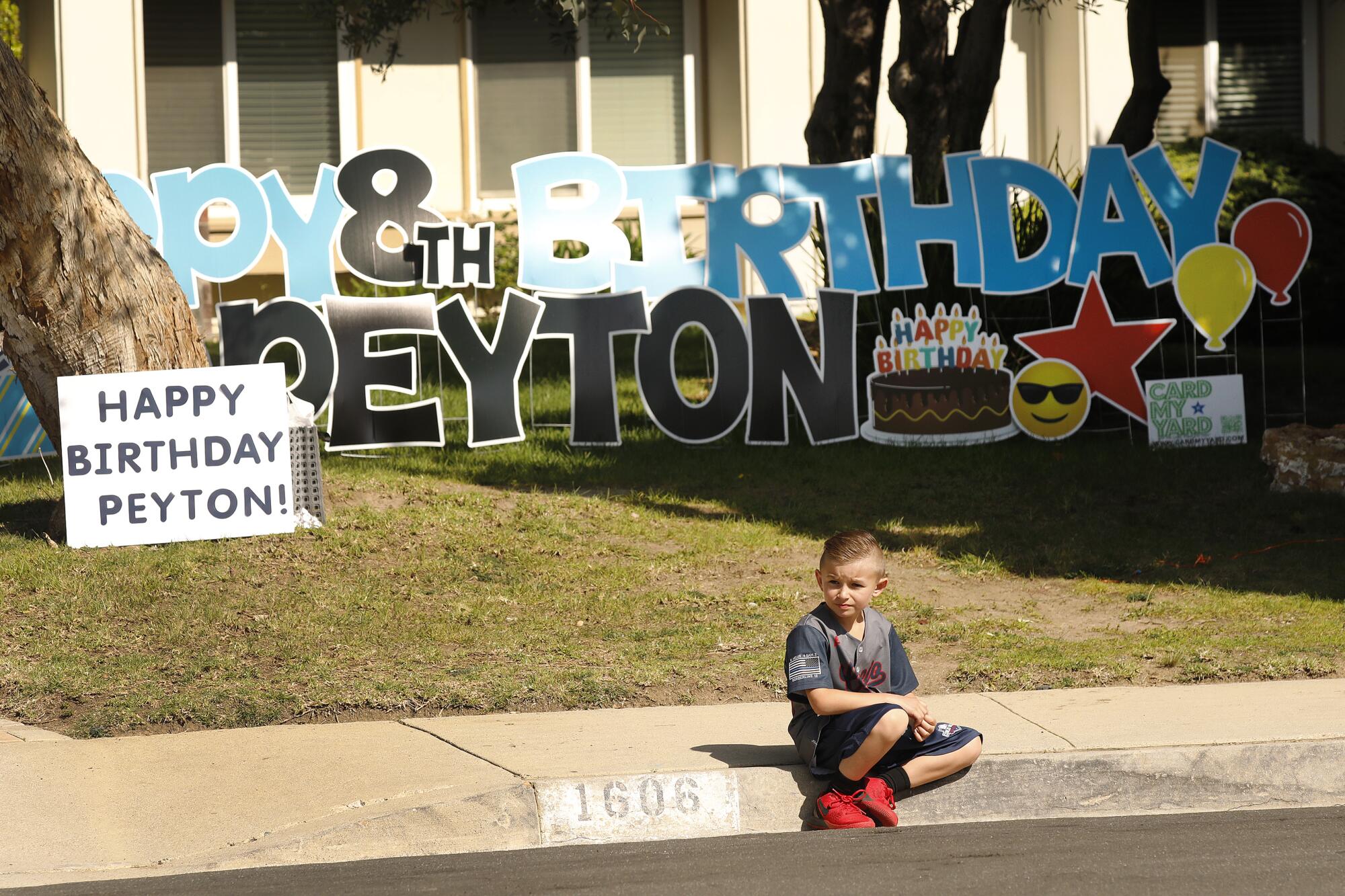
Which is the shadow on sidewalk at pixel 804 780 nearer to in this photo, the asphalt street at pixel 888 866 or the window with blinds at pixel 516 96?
the asphalt street at pixel 888 866

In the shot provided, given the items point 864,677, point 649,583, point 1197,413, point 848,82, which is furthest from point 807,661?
point 848,82

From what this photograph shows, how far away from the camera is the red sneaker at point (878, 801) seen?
5062 mm

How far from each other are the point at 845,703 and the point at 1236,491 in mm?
5812

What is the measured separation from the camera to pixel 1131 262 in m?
12.5

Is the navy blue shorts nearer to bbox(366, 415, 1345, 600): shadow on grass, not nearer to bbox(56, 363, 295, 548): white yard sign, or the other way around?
bbox(366, 415, 1345, 600): shadow on grass

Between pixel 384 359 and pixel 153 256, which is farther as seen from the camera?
pixel 384 359

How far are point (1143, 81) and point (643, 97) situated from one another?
6.65 meters

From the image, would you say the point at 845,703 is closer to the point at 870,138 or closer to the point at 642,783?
the point at 642,783

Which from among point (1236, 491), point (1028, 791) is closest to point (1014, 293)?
point (1236, 491)

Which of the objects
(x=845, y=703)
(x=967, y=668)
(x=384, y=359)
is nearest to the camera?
(x=845, y=703)

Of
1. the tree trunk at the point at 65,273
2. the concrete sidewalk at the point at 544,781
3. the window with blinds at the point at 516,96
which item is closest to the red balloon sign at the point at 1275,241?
the concrete sidewalk at the point at 544,781

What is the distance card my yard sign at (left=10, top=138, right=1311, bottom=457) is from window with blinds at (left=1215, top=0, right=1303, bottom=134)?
770 centimetres

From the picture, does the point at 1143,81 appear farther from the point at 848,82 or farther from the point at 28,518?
the point at 28,518

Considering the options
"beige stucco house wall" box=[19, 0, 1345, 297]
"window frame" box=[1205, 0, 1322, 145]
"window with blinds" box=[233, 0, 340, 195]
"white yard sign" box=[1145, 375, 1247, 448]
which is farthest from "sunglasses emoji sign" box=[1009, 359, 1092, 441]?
"window with blinds" box=[233, 0, 340, 195]
